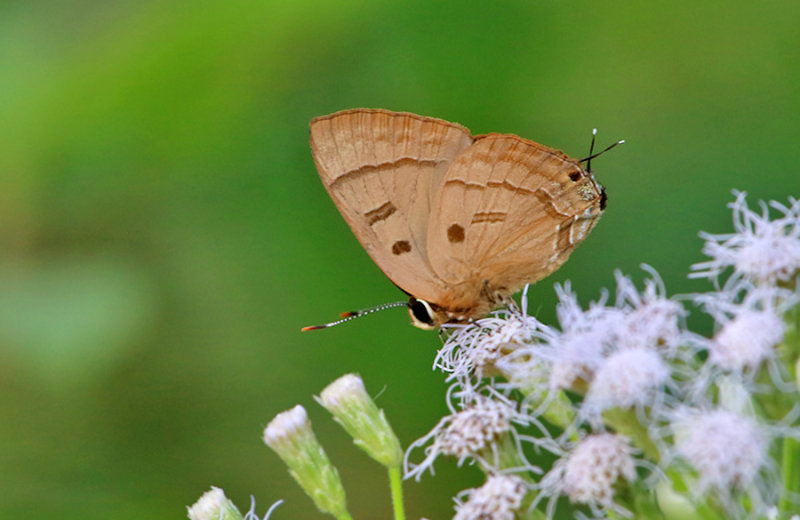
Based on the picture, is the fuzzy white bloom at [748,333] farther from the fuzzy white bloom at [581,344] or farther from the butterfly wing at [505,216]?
the butterfly wing at [505,216]

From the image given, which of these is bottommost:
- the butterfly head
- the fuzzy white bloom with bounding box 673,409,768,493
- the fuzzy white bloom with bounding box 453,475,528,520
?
the fuzzy white bloom with bounding box 673,409,768,493


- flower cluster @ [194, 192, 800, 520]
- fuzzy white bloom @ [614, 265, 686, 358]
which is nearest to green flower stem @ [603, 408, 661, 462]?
flower cluster @ [194, 192, 800, 520]

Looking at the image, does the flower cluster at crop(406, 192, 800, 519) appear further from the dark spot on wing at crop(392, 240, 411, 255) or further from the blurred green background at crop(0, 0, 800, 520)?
the blurred green background at crop(0, 0, 800, 520)

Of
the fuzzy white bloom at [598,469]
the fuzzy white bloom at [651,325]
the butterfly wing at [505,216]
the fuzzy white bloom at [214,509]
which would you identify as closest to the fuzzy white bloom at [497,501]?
the fuzzy white bloom at [598,469]

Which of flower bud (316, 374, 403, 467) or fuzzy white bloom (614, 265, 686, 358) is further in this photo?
flower bud (316, 374, 403, 467)

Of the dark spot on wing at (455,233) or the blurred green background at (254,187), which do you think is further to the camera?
the blurred green background at (254,187)

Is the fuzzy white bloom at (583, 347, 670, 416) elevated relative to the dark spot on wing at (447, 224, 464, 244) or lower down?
lower down
